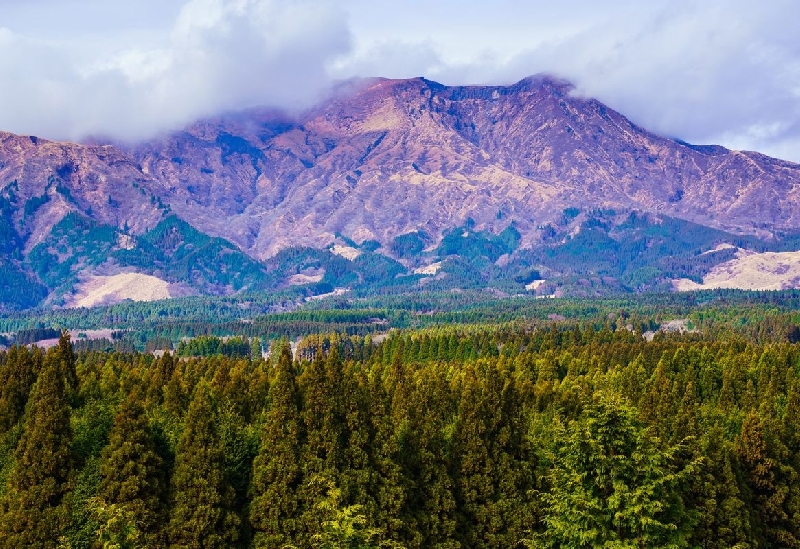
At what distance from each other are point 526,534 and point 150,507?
24441 millimetres

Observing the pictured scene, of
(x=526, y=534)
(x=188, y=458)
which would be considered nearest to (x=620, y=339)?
(x=526, y=534)

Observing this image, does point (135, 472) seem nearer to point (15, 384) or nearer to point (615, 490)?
point (15, 384)

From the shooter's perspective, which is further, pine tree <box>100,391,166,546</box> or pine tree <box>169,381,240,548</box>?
pine tree <box>169,381,240,548</box>

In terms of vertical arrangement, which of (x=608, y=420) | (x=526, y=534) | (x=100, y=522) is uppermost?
(x=608, y=420)

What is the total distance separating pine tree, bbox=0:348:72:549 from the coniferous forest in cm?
9

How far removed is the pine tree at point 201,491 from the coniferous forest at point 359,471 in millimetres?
92

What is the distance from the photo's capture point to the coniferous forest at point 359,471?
165ft

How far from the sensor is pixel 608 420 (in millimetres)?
50531

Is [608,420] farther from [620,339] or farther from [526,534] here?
[620,339]

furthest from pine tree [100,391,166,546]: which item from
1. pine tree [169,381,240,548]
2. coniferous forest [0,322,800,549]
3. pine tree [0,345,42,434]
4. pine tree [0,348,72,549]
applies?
pine tree [0,345,42,434]

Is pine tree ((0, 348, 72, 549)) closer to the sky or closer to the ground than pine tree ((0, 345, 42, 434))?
closer to the ground

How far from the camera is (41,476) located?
51.8 metres

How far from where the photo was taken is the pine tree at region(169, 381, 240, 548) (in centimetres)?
5062

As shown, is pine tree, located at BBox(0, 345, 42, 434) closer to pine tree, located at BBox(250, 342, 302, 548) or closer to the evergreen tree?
pine tree, located at BBox(250, 342, 302, 548)
